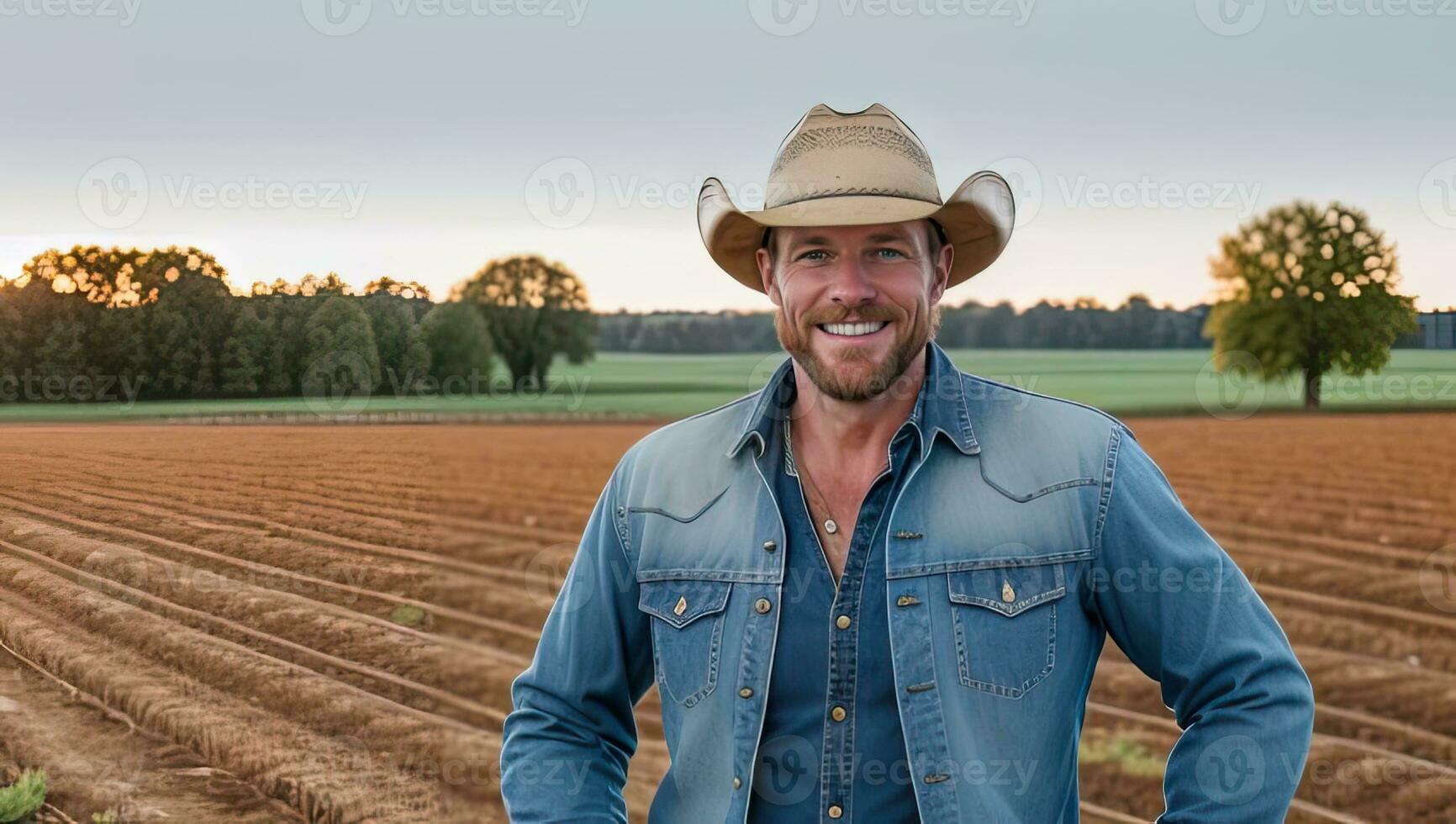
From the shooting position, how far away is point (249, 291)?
6.26 meters

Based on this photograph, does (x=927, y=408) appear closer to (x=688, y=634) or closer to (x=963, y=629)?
(x=963, y=629)

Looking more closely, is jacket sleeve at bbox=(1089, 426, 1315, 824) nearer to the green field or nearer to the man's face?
the man's face

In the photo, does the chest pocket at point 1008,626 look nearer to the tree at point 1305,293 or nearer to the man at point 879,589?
the man at point 879,589

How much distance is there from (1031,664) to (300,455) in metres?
5.73

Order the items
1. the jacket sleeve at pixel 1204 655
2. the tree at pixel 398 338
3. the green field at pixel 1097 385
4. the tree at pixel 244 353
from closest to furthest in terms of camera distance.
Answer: the jacket sleeve at pixel 1204 655
the tree at pixel 244 353
the tree at pixel 398 338
the green field at pixel 1097 385

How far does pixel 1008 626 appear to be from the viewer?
5.79 feet

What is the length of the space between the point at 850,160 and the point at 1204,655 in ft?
3.02

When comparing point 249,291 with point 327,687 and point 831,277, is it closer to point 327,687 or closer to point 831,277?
point 327,687

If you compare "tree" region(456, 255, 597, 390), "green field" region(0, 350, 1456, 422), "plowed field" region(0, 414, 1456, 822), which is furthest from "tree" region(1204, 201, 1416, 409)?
"tree" region(456, 255, 597, 390)

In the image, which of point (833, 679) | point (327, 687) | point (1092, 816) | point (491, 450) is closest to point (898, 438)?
point (833, 679)

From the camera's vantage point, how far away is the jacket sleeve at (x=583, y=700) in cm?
189

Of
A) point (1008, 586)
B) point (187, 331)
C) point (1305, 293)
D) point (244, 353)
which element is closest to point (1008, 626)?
point (1008, 586)

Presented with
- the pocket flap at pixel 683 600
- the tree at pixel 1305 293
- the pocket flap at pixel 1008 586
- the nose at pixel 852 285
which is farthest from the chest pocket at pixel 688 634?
the tree at pixel 1305 293

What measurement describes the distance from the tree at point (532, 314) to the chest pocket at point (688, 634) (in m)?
8.54
